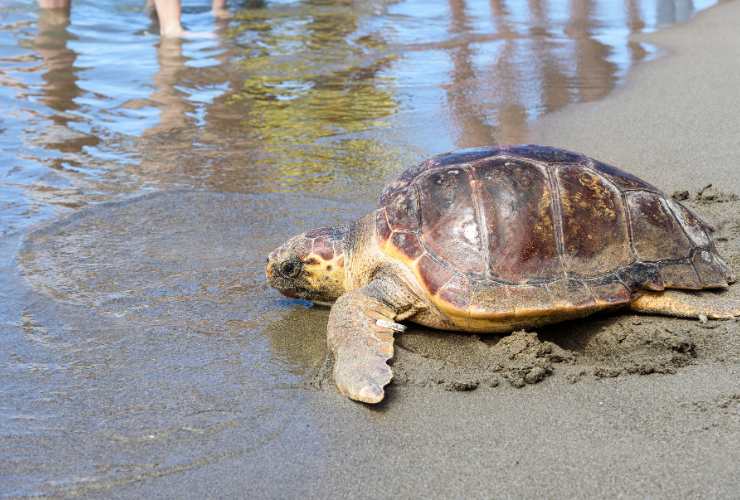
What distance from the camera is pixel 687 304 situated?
298 cm

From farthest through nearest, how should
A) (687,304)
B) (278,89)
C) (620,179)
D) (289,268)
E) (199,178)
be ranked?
(278,89) < (199,178) < (289,268) < (620,179) < (687,304)

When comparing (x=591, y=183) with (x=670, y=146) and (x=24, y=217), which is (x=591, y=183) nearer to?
(x=670, y=146)

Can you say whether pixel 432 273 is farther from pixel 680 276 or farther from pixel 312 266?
pixel 680 276

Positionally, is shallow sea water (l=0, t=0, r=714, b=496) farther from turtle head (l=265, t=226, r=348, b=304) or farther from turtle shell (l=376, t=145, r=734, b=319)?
turtle shell (l=376, t=145, r=734, b=319)

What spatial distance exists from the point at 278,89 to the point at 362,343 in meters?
4.53

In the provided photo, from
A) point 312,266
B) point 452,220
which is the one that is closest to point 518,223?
point 452,220

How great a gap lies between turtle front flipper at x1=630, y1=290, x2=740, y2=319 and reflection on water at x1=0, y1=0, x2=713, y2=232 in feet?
6.68

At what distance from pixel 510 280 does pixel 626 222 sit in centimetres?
54

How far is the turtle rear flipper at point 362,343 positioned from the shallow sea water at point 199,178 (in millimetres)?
136

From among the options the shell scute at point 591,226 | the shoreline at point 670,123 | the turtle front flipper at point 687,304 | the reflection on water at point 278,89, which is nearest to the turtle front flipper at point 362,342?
the shell scute at point 591,226

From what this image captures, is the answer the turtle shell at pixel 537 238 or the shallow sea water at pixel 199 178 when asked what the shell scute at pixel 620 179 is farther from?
the shallow sea water at pixel 199 178

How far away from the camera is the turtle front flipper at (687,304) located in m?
2.95

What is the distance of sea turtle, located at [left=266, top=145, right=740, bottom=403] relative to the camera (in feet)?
9.63

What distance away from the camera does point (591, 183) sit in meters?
3.13
